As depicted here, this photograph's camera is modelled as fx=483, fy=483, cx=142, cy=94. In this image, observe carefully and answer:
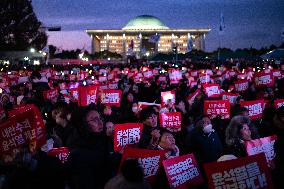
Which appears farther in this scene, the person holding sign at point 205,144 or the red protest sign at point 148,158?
the person holding sign at point 205,144

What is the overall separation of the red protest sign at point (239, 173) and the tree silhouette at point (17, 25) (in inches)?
2338

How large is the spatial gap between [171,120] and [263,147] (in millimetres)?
3482

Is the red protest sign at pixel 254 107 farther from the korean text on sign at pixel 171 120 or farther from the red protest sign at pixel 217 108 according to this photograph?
the korean text on sign at pixel 171 120

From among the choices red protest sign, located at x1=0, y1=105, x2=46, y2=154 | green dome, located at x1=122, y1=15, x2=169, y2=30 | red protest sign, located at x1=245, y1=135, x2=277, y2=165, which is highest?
green dome, located at x1=122, y1=15, x2=169, y2=30

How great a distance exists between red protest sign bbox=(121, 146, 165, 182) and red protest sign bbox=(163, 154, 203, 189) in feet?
0.31

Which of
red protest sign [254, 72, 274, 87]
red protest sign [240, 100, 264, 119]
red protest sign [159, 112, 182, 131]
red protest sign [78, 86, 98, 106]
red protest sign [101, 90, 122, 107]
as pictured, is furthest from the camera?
red protest sign [254, 72, 274, 87]

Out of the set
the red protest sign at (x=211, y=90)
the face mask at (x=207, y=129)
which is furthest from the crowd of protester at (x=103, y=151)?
the red protest sign at (x=211, y=90)

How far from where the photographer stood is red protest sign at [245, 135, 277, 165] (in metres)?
4.96

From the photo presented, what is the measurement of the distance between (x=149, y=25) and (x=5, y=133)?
444 feet

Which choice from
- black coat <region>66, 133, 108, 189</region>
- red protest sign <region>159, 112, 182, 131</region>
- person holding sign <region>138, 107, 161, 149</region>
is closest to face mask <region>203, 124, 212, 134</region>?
person holding sign <region>138, 107, 161, 149</region>

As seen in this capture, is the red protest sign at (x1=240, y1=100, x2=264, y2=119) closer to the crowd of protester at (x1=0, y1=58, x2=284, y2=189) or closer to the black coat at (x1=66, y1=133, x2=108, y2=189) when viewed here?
the crowd of protester at (x1=0, y1=58, x2=284, y2=189)

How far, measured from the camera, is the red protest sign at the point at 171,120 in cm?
848

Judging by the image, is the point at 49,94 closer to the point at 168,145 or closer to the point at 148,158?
the point at 168,145

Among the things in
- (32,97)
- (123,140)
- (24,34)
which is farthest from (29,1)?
(123,140)
